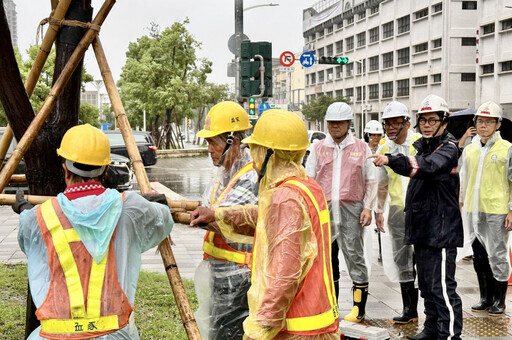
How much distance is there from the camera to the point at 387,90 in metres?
68.6

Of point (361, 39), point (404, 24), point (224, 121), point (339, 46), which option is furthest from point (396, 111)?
point (339, 46)

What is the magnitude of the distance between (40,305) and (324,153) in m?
Answer: 3.82

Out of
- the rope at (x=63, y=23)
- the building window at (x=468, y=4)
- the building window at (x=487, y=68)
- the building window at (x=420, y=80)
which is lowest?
the rope at (x=63, y=23)

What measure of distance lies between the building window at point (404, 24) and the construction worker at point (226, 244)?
6304 cm

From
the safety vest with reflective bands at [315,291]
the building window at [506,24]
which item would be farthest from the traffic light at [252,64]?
the building window at [506,24]

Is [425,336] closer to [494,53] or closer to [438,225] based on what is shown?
[438,225]

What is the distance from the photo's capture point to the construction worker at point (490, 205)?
20.7 feet

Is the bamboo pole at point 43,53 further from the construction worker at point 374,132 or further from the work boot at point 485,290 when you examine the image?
the construction worker at point 374,132

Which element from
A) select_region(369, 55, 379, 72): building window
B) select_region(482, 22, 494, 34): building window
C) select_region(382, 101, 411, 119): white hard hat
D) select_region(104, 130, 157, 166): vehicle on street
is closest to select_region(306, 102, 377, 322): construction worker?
select_region(382, 101, 411, 119): white hard hat

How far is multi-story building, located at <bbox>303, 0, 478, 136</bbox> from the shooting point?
55.0 meters

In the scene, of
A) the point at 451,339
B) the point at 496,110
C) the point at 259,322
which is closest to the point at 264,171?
the point at 259,322

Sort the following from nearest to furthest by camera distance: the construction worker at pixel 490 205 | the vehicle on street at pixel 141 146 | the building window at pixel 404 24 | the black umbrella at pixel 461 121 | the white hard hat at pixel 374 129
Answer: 1. the construction worker at pixel 490 205
2. the black umbrella at pixel 461 121
3. the white hard hat at pixel 374 129
4. the vehicle on street at pixel 141 146
5. the building window at pixel 404 24

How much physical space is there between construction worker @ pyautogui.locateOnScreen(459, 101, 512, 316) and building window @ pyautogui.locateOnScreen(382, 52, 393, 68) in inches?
2507

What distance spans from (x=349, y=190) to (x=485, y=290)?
1855 millimetres
